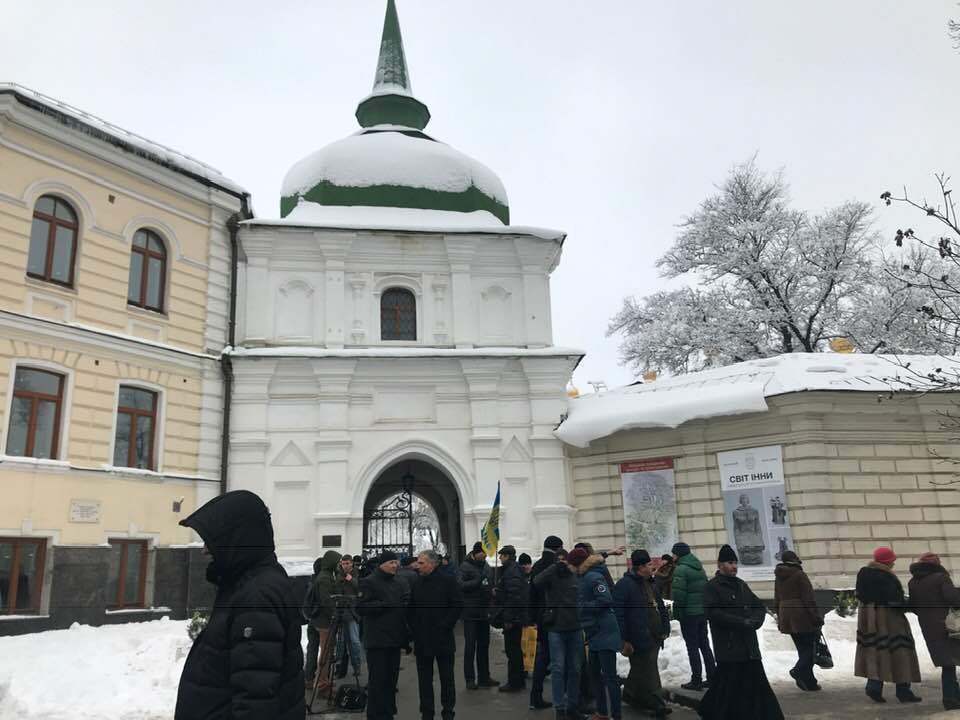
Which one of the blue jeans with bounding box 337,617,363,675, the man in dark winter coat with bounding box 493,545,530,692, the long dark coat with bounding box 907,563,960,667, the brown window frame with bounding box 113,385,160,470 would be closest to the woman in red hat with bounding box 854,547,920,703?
the long dark coat with bounding box 907,563,960,667

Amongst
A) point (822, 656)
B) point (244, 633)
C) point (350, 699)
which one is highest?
point (244, 633)

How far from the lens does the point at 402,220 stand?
829 inches

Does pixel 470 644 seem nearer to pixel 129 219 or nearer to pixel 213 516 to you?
pixel 213 516

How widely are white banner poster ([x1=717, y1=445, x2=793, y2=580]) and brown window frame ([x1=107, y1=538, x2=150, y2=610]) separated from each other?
11834 millimetres

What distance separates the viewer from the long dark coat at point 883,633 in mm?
8891

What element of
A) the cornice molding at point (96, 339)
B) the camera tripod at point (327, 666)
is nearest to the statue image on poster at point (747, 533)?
the camera tripod at point (327, 666)

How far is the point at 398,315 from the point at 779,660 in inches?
494

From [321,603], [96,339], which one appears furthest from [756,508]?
[96,339]

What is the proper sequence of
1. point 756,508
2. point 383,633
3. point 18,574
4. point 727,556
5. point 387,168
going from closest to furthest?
point 383,633 → point 727,556 → point 18,574 → point 756,508 → point 387,168

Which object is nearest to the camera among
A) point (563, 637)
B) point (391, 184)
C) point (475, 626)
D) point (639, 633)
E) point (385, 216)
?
point (563, 637)

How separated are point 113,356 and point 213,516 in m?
13.8

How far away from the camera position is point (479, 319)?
20703mm

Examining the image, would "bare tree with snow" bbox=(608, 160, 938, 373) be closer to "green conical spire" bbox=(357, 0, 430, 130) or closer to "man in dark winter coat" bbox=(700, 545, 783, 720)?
"green conical spire" bbox=(357, 0, 430, 130)

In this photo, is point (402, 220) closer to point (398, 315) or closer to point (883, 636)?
point (398, 315)
